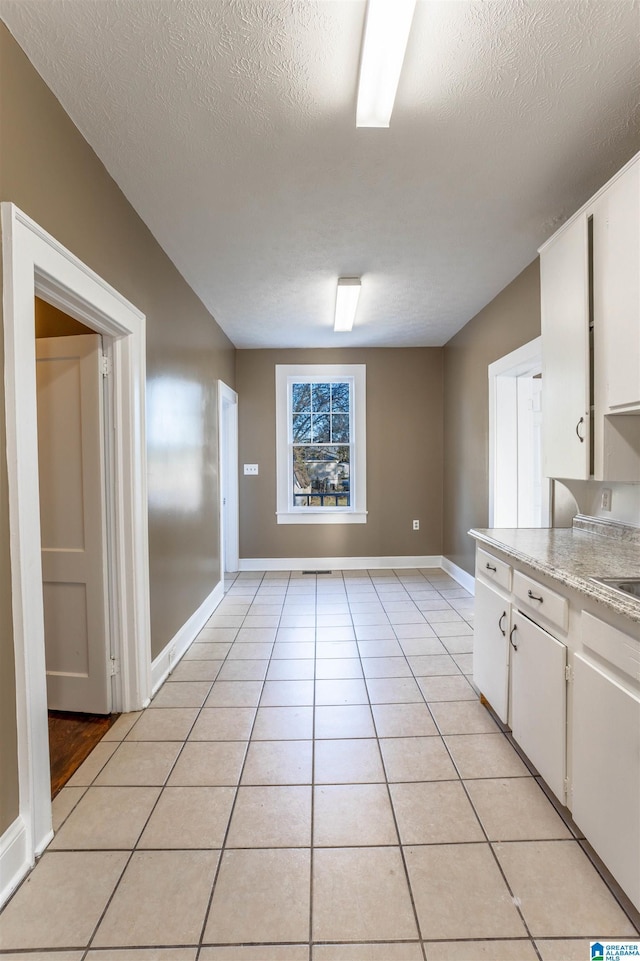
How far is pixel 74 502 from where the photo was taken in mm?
2250

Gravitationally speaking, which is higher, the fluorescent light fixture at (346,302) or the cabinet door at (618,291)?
the fluorescent light fixture at (346,302)

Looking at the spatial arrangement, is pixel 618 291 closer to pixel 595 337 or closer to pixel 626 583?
pixel 595 337

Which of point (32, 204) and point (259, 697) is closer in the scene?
point (32, 204)

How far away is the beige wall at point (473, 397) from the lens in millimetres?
3189

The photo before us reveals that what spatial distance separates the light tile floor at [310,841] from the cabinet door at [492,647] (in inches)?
6.8

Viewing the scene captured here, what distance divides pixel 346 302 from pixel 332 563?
301cm

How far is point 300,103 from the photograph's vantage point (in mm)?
1646

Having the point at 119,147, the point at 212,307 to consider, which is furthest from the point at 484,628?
the point at 212,307

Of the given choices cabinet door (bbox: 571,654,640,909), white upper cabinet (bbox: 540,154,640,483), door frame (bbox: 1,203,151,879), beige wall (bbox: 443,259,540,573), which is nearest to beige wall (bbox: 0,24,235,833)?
door frame (bbox: 1,203,151,879)

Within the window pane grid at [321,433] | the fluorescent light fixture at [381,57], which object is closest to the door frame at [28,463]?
the fluorescent light fixture at [381,57]

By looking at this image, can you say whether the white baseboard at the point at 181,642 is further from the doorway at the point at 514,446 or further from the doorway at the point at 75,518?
the doorway at the point at 514,446

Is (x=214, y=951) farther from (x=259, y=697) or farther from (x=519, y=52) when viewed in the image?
(x=519, y=52)

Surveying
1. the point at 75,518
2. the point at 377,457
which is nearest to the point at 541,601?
the point at 75,518

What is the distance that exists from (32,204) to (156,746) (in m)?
2.22
